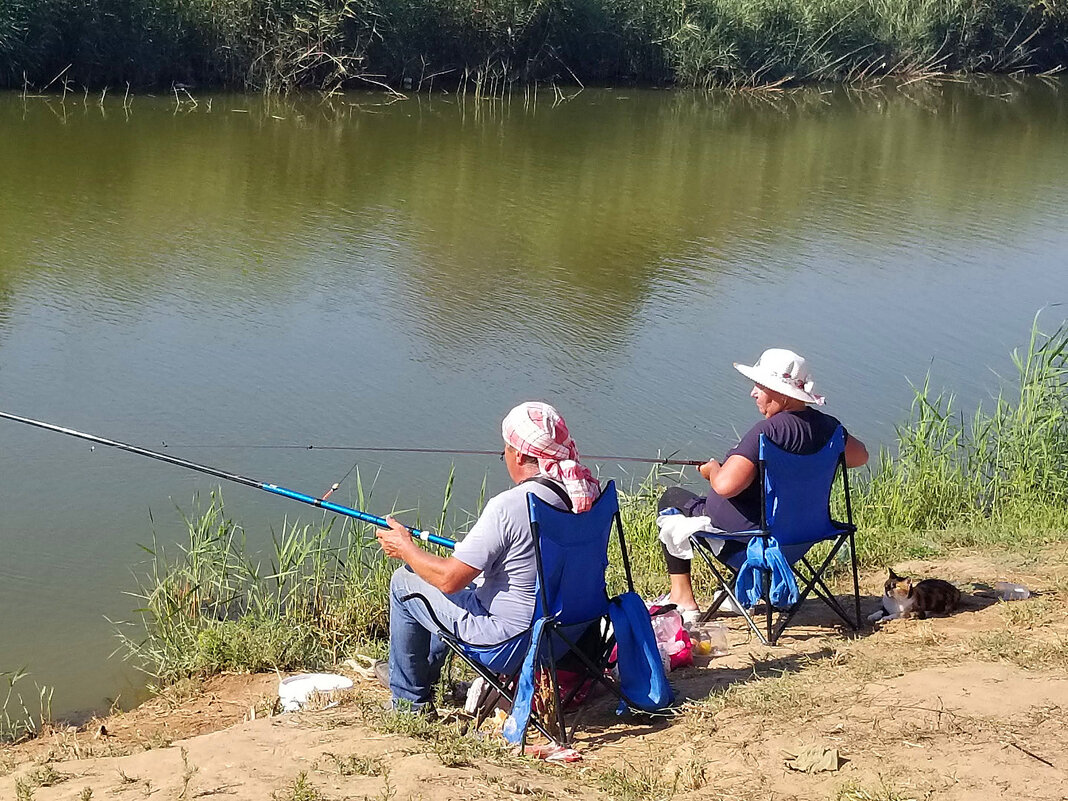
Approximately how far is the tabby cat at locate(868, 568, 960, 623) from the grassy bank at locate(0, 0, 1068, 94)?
15218 mm

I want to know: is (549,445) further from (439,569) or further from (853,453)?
(853,453)

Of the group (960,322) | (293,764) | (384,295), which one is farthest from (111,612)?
(960,322)

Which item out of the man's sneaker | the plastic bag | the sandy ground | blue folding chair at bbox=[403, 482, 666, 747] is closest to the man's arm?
blue folding chair at bbox=[403, 482, 666, 747]

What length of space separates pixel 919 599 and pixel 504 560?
1692mm

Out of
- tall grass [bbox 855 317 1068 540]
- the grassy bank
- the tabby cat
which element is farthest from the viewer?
the grassy bank

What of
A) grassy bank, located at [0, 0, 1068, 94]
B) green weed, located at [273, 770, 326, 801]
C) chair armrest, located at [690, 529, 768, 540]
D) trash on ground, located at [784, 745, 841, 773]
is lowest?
green weed, located at [273, 770, 326, 801]

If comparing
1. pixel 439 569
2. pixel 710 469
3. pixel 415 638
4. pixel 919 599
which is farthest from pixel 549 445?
pixel 919 599

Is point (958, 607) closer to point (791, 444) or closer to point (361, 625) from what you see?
point (791, 444)

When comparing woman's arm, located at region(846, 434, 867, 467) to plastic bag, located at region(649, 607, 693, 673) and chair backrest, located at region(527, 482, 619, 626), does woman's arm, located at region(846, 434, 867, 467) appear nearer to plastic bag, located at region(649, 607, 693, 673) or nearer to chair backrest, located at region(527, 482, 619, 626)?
plastic bag, located at region(649, 607, 693, 673)

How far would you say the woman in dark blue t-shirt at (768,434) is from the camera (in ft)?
14.0

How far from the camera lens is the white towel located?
4410 mm

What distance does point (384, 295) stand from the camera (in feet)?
31.3

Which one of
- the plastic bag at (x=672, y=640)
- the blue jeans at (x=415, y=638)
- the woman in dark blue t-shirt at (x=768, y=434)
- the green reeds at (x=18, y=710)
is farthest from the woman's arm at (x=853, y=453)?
the green reeds at (x=18, y=710)

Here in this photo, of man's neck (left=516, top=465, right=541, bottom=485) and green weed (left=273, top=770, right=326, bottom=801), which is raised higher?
man's neck (left=516, top=465, right=541, bottom=485)
